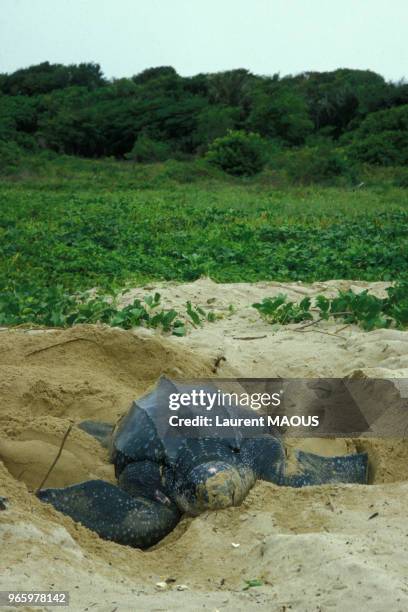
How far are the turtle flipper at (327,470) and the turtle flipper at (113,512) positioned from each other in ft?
1.62

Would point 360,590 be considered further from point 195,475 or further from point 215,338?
point 215,338

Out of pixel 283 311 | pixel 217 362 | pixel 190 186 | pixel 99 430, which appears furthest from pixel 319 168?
pixel 99 430

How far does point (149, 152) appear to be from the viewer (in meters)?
25.9

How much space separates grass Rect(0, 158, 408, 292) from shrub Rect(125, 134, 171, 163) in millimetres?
9115

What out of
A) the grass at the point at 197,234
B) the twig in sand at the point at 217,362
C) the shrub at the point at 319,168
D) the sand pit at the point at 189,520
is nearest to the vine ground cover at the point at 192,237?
the grass at the point at 197,234

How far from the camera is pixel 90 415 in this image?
11.7 feet

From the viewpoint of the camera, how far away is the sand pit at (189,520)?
2225 millimetres

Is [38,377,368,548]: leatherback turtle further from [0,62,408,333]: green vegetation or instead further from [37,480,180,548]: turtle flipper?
[0,62,408,333]: green vegetation

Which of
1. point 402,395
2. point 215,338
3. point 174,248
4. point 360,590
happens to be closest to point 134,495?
point 360,590

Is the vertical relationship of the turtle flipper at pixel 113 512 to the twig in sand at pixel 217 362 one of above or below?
below

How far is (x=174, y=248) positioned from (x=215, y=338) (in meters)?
3.73

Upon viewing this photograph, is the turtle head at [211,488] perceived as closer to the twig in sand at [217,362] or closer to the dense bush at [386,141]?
the twig in sand at [217,362]

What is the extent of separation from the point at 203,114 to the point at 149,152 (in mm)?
2456

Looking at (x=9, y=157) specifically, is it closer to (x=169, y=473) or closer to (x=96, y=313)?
(x=96, y=313)
